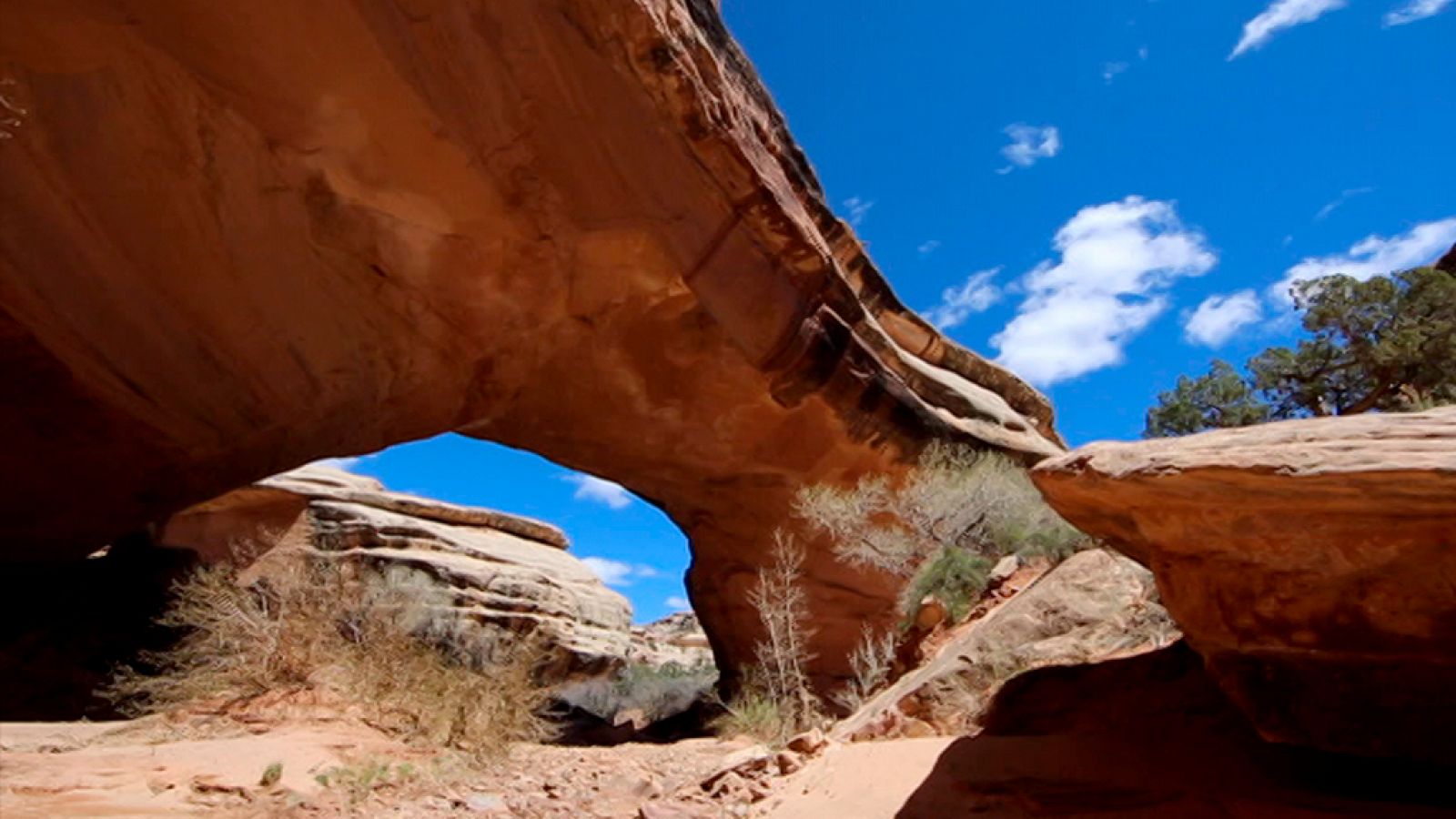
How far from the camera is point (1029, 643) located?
5523 mm

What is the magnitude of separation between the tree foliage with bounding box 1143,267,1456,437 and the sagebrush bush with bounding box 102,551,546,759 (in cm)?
1174

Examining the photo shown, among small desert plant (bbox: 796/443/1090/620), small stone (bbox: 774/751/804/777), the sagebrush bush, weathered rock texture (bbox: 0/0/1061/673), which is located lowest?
small stone (bbox: 774/751/804/777)

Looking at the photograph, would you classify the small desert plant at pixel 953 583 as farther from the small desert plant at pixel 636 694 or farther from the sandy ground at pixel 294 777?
the small desert plant at pixel 636 694

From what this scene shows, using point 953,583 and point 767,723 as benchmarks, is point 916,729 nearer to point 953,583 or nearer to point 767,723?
point 767,723

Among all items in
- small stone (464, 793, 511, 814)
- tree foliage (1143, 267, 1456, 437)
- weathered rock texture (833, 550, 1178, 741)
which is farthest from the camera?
tree foliage (1143, 267, 1456, 437)

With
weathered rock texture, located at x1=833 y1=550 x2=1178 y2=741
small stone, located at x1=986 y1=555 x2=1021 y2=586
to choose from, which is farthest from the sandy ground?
small stone, located at x1=986 y1=555 x2=1021 y2=586

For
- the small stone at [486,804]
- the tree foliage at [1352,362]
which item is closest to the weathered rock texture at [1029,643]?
the small stone at [486,804]

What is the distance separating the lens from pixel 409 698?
726cm

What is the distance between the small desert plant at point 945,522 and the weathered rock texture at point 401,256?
529 mm

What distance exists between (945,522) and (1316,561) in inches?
309

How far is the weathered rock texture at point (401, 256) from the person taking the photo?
8.03 m

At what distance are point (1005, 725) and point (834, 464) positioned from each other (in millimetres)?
8205

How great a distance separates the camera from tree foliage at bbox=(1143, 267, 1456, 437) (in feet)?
44.5

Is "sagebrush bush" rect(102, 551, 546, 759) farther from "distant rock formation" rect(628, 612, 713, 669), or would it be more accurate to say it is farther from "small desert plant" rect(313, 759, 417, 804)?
"distant rock formation" rect(628, 612, 713, 669)
